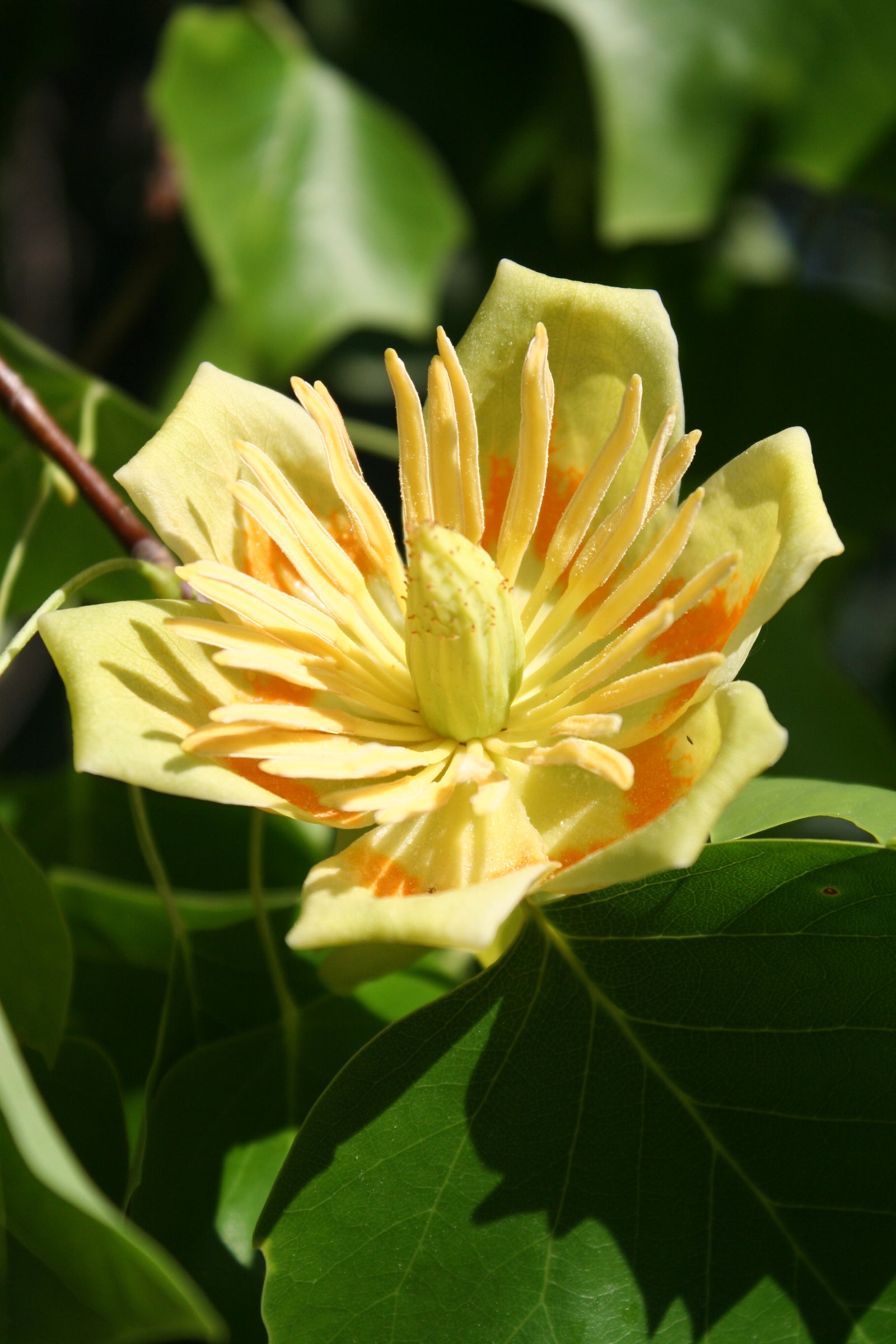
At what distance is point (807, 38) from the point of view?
2.59 metres

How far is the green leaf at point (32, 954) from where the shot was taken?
1.37m

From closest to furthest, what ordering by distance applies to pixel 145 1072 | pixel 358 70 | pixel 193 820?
1. pixel 145 1072
2. pixel 193 820
3. pixel 358 70

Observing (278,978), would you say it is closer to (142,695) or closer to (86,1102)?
(86,1102)

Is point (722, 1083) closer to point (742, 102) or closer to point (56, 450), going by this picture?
point (56, 450)

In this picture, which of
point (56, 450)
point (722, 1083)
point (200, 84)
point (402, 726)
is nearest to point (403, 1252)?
point (722, 1083)

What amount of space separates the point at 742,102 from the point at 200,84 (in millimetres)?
1235

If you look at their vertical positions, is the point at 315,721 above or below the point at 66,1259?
above

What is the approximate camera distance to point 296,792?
1344mm

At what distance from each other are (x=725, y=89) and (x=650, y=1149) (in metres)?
2.18

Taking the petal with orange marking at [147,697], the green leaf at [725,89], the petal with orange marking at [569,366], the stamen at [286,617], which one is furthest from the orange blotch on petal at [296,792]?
the green leaf at [725,89]

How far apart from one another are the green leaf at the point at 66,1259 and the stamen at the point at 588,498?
806 millimetres

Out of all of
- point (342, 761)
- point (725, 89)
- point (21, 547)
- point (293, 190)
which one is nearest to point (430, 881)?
point (342, 761)

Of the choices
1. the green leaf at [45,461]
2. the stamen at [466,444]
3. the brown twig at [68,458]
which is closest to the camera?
the stamen at [466,444]

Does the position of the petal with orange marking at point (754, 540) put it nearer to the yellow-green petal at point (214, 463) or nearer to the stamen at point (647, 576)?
the stamen at point (647, 576)
